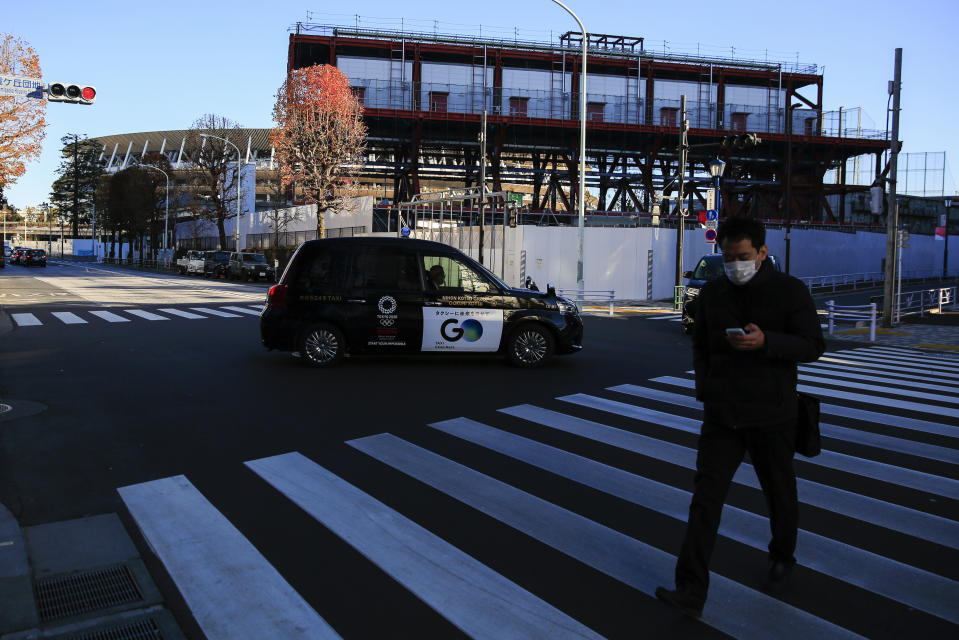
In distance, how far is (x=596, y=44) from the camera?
175 feet

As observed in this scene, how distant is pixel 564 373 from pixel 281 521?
22.0 feet

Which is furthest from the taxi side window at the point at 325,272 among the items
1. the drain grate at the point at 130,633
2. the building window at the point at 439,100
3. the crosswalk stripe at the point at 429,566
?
the building window at the point at 439,100

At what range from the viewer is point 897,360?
45.0ft

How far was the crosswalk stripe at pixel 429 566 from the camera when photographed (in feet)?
11.0

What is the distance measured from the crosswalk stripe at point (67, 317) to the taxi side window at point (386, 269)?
32.3 feet

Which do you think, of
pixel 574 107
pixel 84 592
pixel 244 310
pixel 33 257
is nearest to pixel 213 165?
pixel 33 257

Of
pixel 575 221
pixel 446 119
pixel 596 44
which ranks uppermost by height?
pixel 596 44

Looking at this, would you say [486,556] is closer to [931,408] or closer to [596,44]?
[931,408]

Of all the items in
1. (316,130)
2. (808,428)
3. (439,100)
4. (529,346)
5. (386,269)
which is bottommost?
(529,346)

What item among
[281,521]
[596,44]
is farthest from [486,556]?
[596,44]

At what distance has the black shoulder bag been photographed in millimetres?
3574

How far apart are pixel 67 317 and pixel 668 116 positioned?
141ft

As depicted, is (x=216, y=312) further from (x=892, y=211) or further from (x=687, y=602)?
(x=687, y=602)

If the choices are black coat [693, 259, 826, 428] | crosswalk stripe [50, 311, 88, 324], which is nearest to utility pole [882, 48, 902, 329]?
black coat [693, 259, 826, 428]
